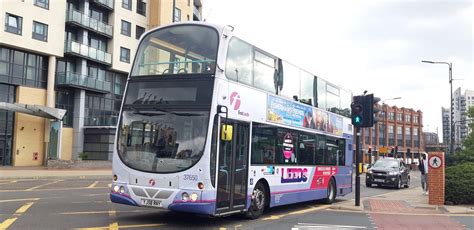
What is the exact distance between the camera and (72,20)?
4469 centimetres

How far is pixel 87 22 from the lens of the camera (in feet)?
152

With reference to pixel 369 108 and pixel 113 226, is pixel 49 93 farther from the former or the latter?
pixel 113 226

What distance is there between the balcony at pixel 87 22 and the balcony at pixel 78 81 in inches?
185

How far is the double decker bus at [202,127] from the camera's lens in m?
10.0

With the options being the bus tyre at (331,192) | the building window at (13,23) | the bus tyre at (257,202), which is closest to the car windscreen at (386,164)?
the bus tyre at (331,192)

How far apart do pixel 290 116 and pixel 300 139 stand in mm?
964

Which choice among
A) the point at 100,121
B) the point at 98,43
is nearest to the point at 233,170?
the point at 100,121

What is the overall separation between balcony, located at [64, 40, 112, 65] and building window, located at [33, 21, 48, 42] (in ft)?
8.38

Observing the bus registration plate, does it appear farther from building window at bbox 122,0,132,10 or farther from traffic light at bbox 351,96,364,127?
building window at bbox 122,0,132,10

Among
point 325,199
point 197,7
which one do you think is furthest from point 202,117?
point 197,7

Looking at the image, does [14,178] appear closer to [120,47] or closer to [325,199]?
[325,199]

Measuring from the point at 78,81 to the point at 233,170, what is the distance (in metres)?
38.3

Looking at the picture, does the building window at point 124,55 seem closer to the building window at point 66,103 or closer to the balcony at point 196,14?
the building window at point 66,103

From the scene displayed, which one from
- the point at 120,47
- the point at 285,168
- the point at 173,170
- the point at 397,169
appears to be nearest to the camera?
the point at 173,170
